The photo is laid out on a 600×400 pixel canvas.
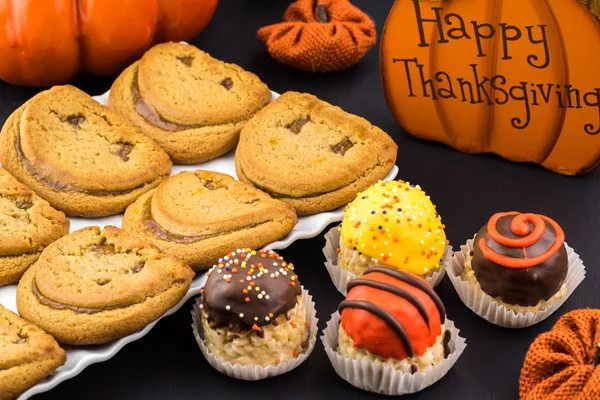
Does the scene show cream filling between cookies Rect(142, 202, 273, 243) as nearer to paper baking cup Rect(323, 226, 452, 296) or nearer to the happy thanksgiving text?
paper baking cup Rect(323, 226, 452, 296)

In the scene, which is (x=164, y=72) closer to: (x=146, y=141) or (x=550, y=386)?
(x=146, y=141)

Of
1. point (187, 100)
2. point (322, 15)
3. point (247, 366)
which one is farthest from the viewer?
point (322, 15)

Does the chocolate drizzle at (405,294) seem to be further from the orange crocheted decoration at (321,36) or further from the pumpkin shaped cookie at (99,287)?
the orange crocheted decoration at (321,36)

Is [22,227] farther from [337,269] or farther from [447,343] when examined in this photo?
[447,343]

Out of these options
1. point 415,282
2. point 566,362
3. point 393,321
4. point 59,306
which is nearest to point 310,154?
point 415,282

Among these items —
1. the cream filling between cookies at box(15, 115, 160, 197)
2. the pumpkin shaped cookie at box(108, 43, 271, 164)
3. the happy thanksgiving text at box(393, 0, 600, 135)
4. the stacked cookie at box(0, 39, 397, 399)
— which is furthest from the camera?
the pumpkin shaped cookie at box(108, 43, 271, 164)

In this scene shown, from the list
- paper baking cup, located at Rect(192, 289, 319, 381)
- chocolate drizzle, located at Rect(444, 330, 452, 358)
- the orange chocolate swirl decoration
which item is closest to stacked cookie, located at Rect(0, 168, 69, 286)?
paper baking cup, located at Rect(192, 289, 319, 381)

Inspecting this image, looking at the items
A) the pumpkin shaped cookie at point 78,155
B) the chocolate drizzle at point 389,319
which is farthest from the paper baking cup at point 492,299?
the pumpkin shaped cookie at point 78,155
